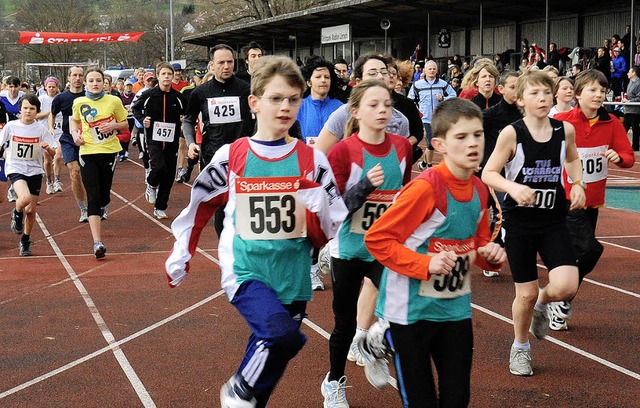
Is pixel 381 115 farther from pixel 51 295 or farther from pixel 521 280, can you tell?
pixel 51 295

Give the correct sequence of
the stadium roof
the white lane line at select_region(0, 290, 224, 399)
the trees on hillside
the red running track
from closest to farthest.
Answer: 1. the red running track
2. the white lane line at select_region(0, 290, 224, 399)
3. the stadium roof
4. the trees on hillside

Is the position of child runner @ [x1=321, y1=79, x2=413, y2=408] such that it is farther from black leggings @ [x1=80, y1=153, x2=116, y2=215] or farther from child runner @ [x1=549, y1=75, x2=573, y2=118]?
black leggings @ [x1=80, y1=153, x2=116, y2=215]

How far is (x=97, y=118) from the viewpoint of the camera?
11680 mm

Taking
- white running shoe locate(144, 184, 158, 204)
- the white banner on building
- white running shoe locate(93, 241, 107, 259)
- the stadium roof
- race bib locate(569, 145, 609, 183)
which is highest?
the stadium roof

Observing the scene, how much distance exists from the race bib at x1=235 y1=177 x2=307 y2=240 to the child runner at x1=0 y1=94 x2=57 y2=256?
7.14m

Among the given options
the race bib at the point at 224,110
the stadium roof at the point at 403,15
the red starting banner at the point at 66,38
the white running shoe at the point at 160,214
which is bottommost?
the white running shoe at the point at 160,214

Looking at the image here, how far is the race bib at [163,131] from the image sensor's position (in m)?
13.9

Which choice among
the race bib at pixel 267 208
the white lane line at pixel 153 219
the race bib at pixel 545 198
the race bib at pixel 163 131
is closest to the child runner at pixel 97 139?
the white lane line at pixel 153 219

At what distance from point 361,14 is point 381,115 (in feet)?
92.8

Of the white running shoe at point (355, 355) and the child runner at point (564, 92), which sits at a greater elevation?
the child runner at point (564, 92)

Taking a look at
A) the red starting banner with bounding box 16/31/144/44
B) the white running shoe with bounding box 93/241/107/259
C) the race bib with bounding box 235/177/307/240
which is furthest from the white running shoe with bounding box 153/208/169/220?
the red starting banner with bounding box 16/31/144/44

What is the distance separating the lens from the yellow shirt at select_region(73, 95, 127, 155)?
11336mm

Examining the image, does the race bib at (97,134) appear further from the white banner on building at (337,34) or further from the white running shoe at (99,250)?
the white banner on building at (337,34)

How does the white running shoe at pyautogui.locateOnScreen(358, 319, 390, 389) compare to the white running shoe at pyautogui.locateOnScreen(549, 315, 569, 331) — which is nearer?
the white running shoe at pyautogui.locateOnScreen(358, 319, 390, 389)
